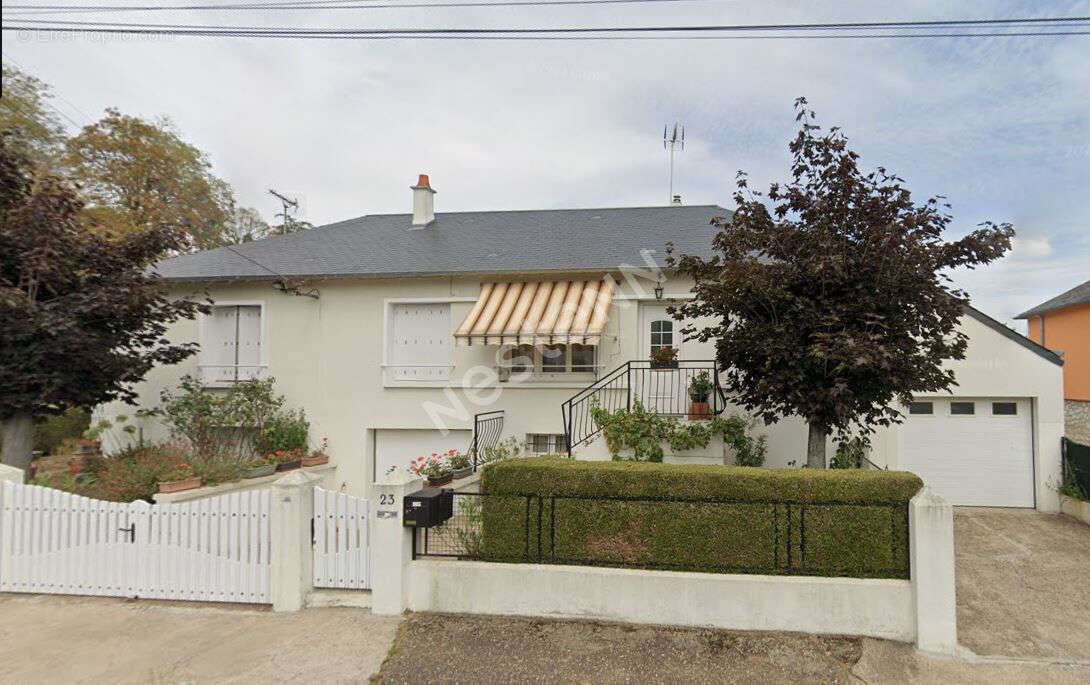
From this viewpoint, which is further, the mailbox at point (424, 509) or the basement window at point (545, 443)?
the basement window at point (545, 443)

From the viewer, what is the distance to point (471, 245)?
1388 centimetres

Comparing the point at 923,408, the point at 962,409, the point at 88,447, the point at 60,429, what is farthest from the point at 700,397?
the point at 60,429

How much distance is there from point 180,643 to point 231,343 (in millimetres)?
8979

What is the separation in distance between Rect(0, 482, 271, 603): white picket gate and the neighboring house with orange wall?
24.9m

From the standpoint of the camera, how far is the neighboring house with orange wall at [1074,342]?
21.2 metres

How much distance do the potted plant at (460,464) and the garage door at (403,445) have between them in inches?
46.7

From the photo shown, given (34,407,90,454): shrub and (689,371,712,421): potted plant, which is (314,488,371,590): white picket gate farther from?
(34,407,90,454): shrub

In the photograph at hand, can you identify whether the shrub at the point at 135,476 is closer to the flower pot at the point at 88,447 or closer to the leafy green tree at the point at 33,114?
the flower pot at the point at 88,447

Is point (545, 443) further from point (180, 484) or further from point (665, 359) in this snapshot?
point (180, 484)

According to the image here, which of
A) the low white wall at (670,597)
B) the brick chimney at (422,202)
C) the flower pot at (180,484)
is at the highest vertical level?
the brick chimney at (422,202)

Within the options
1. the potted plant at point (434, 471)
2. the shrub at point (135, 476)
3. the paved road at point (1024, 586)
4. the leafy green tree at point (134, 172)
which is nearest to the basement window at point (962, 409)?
the paved road at point (1024, 586)

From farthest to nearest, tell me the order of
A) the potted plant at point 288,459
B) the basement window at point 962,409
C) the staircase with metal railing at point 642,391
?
the basement window at point 962,409, the potted plant at point 288,459, the staircase with metal railing at point 642,391

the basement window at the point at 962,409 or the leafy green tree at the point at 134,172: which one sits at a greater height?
the leafy green tree at the point at 134,172

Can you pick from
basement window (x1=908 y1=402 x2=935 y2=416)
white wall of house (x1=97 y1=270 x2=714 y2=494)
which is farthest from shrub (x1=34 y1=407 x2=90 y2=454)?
basement window (x1=908 y1=402 x2=935 y2=416)
